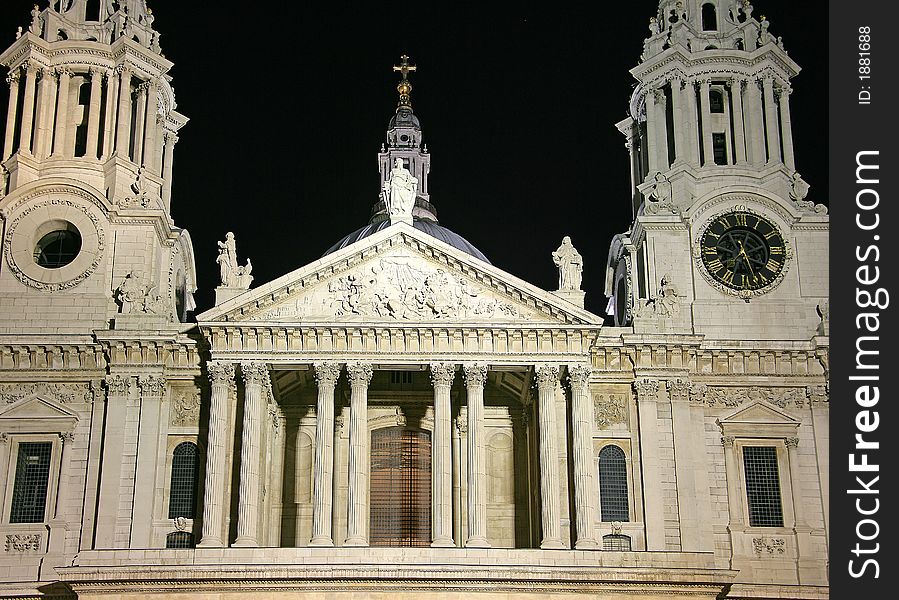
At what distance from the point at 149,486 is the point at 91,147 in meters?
15.2

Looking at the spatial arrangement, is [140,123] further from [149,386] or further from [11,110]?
[149,386]

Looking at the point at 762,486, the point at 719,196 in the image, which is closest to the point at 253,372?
the point at 762,486

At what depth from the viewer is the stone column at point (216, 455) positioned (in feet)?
157

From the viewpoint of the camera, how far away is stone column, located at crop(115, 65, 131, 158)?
186 ft

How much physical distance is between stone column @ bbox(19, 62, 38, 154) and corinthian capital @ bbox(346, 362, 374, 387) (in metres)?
17.2

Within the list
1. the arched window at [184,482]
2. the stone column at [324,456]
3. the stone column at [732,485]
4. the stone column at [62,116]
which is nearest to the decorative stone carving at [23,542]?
the arched window at [184,482]

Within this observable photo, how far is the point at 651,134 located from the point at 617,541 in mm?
18146

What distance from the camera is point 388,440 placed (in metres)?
54.5

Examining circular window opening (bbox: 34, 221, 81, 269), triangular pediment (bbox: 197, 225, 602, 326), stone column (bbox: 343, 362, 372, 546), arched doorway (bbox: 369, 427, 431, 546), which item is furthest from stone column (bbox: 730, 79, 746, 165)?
circular window opening (bbox: 34, 221, 81, 269)

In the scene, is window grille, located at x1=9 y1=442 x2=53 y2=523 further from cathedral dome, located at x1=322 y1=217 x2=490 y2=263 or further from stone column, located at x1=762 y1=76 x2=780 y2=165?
stone column, located at x1=762 y1=76 x2=780 y2=165

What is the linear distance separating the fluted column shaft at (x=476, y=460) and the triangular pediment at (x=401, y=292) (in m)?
2.06
